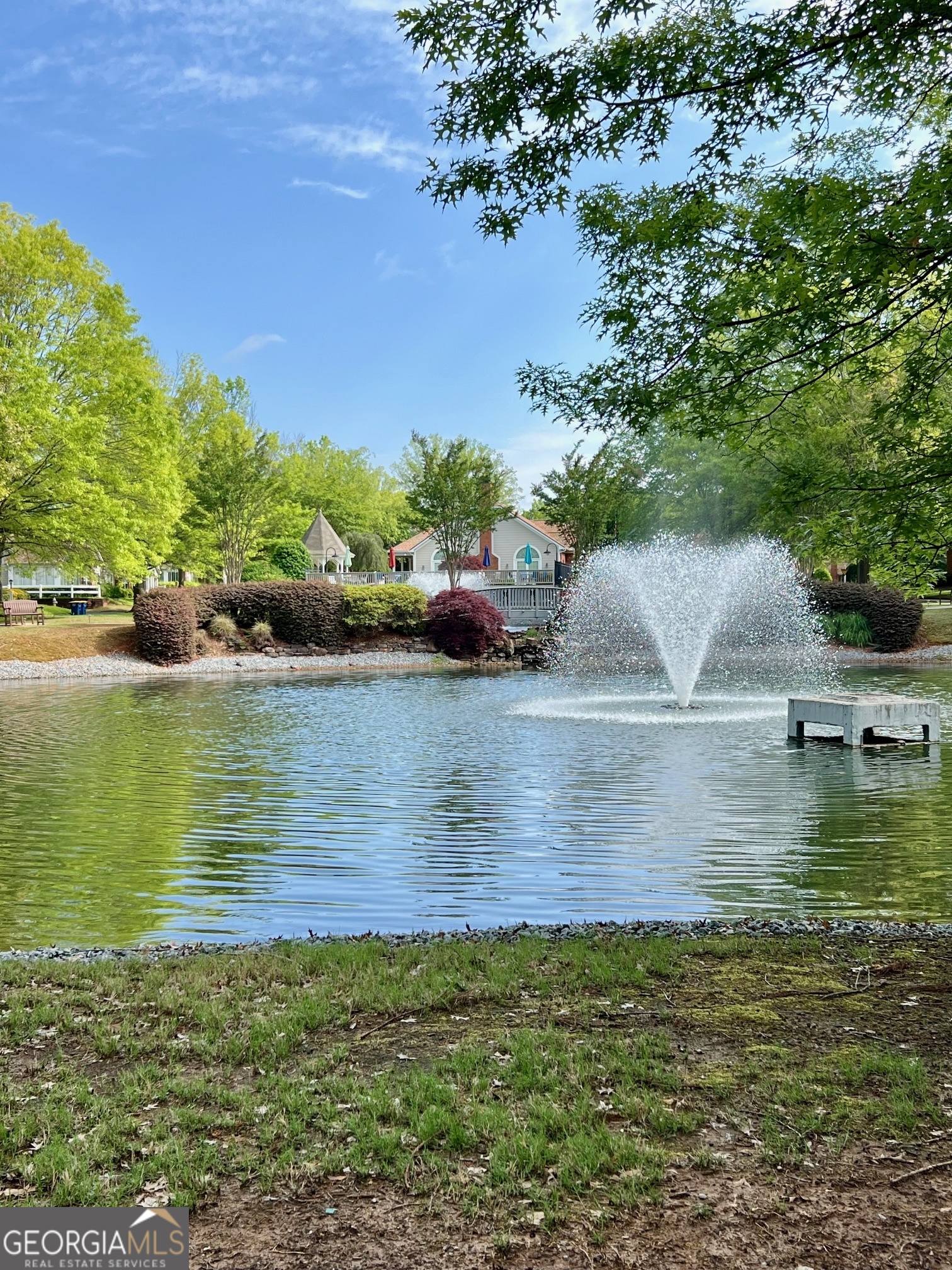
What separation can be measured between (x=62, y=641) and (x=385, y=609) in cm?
1029

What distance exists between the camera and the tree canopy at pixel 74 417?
2723cm

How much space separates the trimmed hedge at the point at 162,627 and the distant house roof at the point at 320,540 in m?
21.6

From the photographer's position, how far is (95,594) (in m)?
49.9

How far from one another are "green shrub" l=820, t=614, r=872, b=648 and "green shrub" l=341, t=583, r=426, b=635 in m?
13.9

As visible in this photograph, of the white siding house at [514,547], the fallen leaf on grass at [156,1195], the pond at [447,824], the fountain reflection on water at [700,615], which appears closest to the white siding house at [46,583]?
the white siding house at [514,547]

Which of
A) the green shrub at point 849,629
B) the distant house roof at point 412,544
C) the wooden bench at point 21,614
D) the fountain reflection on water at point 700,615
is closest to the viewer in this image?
the fountain reflection on water at point 700,615

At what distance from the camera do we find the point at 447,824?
349 inches

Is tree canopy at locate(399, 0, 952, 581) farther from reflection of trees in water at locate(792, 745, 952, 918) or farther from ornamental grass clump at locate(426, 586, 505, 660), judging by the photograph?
ornamental grass clump at locate(426, 586, 505, 660)

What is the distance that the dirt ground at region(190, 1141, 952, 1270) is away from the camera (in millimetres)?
2541

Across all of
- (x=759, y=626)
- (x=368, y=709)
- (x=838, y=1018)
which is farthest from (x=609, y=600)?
(x=838, y=1018)

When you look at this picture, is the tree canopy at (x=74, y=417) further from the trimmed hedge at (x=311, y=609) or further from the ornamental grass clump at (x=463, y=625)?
the ornamental grass clump at (x=463, y=625)

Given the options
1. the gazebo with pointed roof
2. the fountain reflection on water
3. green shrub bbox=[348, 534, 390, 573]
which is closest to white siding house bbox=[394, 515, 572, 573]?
green shrub bbox=[348, 534, 390, 573]

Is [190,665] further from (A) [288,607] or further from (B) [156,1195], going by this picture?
(B) [156,1195]

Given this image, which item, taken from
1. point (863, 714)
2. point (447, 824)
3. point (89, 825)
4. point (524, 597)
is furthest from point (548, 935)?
point (524, 597)
